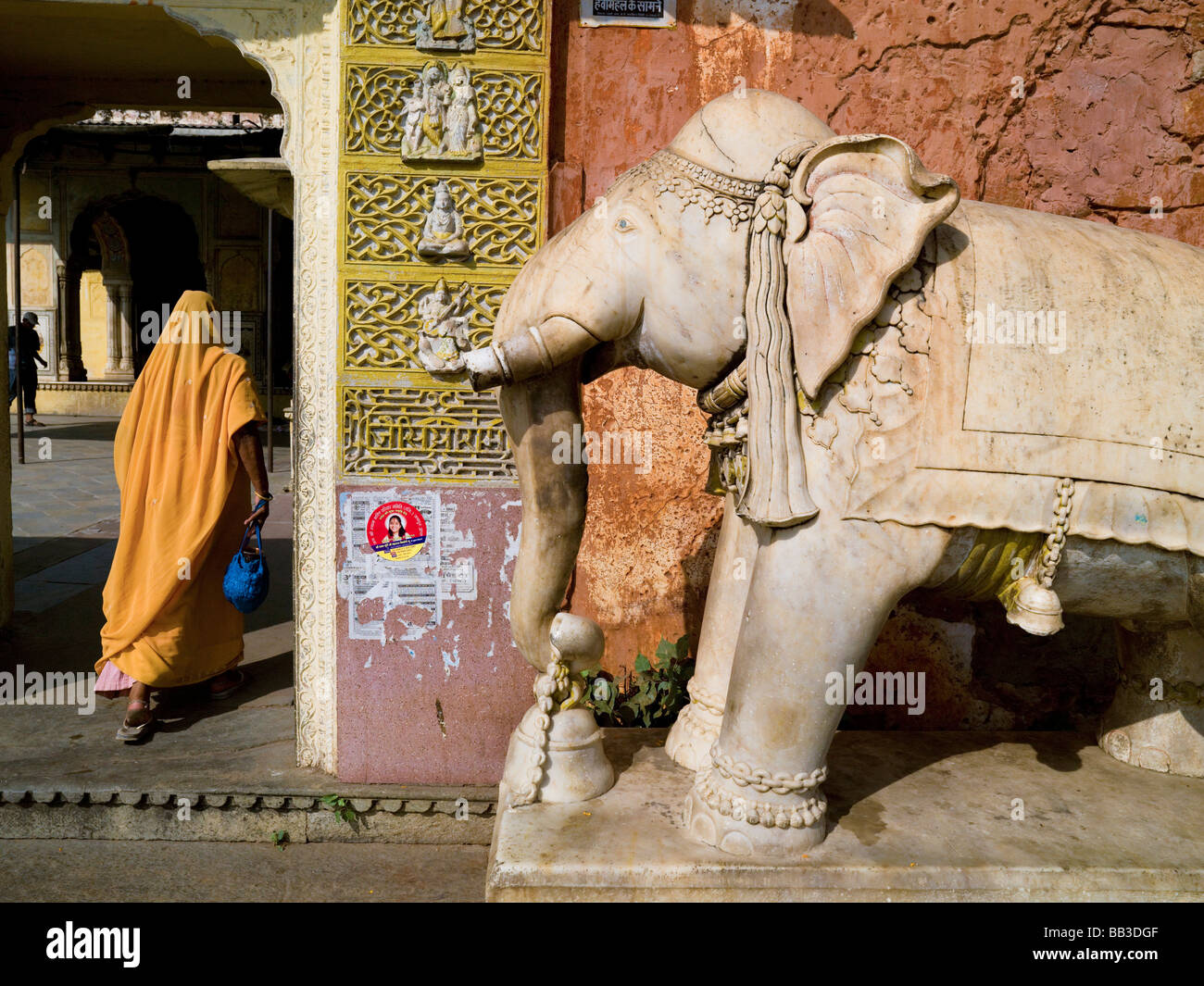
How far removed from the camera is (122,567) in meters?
4.04

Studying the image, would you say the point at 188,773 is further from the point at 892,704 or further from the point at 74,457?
the point at 74,457

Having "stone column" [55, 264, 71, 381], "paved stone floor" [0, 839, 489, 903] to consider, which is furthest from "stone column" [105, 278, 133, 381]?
"paved stone floor" [0, 839, 489, 903]

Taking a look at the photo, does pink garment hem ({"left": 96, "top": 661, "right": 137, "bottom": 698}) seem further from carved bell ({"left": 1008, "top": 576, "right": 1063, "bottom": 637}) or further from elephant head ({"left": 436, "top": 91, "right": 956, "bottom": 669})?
carved bell ({"left": 1008, "top": 576, "right": 1063, "bottom": 637})

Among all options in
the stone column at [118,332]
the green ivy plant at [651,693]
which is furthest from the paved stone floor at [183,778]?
the stone column at [118,332]

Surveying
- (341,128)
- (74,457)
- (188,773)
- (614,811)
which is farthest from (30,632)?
(74,457)

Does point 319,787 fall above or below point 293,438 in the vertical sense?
below

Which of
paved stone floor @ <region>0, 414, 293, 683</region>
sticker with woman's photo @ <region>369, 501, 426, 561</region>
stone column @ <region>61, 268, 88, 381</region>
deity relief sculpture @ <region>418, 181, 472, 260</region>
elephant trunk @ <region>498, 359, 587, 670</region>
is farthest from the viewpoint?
stone column @ <region>61, 268, 88, 381</region>

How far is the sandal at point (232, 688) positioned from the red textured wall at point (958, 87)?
248 centimetres

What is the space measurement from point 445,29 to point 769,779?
7.73 feet

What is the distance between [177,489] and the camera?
4.07m

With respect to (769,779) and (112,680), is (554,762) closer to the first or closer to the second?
(769,779)

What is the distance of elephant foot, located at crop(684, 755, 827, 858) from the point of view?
76.6 inches

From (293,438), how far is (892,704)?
85.2 inches

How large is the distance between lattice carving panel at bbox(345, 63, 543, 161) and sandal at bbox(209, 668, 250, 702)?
7.73 ft
